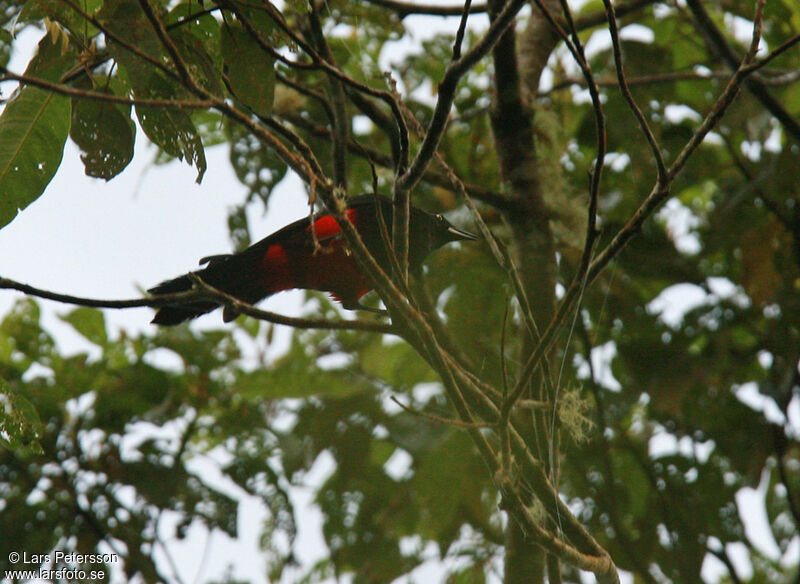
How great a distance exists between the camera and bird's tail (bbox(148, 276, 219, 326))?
227cm

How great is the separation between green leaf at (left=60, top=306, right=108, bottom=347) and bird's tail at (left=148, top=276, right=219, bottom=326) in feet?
4.05

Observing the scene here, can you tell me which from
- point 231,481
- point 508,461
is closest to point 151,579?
A: point 231,481

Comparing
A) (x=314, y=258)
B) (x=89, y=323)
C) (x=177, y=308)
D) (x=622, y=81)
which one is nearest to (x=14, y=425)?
(x=177, y=308)

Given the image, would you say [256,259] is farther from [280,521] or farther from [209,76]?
[280,521]

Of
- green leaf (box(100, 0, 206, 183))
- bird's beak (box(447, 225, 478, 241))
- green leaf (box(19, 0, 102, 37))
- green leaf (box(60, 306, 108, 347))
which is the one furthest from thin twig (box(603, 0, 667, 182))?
green leaf (box(60, 306, 108, 347))

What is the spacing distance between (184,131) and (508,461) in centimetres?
92

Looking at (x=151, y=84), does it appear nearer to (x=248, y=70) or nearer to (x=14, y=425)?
(x=248, y=70)

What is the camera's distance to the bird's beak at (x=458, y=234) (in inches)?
105

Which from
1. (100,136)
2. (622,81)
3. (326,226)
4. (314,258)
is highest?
(326,226)

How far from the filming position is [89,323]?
343cm

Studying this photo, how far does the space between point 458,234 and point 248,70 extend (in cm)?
122

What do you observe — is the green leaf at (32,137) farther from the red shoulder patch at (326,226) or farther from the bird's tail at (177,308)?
the red shoulder patch at (326,226)

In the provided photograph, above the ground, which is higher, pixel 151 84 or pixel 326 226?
pixel 326 226

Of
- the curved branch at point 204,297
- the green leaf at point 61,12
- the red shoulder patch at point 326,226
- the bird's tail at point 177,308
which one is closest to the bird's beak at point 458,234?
the red shoulder patch at point 326,226
